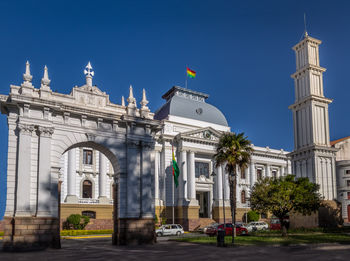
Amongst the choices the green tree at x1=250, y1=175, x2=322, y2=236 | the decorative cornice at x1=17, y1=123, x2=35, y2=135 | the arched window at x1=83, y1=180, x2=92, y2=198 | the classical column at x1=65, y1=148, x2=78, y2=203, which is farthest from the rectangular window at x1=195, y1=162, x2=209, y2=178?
the decorative cornice at x1=17, y1=123, x2=35, y2=135

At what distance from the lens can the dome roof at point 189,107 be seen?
5697cm

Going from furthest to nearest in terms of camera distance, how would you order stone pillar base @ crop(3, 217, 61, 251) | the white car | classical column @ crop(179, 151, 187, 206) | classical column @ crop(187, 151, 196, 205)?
classical column @ crop(187, 151, 196, 205) < classical column @ crop(179, 151, 187, 206) < the white car < stone pillar base @ crop(3, 217, 61, 251)

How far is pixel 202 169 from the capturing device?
56.4m

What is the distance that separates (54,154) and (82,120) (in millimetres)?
3185

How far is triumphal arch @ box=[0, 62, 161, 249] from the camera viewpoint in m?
23.6

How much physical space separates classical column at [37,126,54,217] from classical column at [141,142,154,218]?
717 centimetres

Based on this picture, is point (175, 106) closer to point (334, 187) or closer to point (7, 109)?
point (334, 187)

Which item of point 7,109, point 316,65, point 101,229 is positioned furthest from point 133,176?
point 316,65

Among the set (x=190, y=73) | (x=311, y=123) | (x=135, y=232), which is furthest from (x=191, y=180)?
(x=135, y=232)

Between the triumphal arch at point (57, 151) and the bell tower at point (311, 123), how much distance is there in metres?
20.2

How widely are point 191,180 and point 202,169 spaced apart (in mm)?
4617

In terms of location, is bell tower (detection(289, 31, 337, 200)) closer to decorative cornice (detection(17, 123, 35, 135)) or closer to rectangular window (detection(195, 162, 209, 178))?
rectangular window (detection(195, 162, 209, 178))

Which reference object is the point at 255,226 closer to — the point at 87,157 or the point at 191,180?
the point at 191,180

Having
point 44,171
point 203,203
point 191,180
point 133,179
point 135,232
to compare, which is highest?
point 44,171
